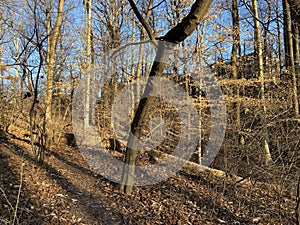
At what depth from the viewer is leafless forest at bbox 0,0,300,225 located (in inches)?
147

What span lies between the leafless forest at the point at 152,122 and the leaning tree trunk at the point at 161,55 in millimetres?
18

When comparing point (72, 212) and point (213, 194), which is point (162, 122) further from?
point (72, 212)

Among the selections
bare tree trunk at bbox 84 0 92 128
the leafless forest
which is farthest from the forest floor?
bare tree trunk at bbox 84 0 92 128

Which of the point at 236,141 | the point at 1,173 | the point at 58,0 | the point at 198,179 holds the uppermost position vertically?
the point at 58,0

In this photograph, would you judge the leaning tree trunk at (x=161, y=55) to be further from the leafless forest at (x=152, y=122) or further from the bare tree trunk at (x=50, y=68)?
the bare tree trunk at (x=50, y=68)

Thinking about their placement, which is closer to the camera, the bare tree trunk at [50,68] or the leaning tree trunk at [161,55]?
the leaning tree trunk at [161,55]

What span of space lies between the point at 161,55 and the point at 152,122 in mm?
3284

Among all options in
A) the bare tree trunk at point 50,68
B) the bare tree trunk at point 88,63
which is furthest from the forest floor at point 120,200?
the bare tree trunk at point 88,63

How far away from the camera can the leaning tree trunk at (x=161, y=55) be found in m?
3.70

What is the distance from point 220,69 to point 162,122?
2.71 metres

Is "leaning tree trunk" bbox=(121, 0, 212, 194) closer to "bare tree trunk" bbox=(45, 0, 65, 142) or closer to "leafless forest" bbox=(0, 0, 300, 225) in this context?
"leafless forest" bbox=(0, 0, 300, 225)

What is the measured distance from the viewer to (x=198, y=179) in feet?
20.2

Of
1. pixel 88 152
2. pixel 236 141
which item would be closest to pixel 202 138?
pixel 236 141

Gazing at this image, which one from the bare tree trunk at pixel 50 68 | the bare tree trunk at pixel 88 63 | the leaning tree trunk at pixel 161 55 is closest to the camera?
the leaning tree trunk at pixel 161 55
